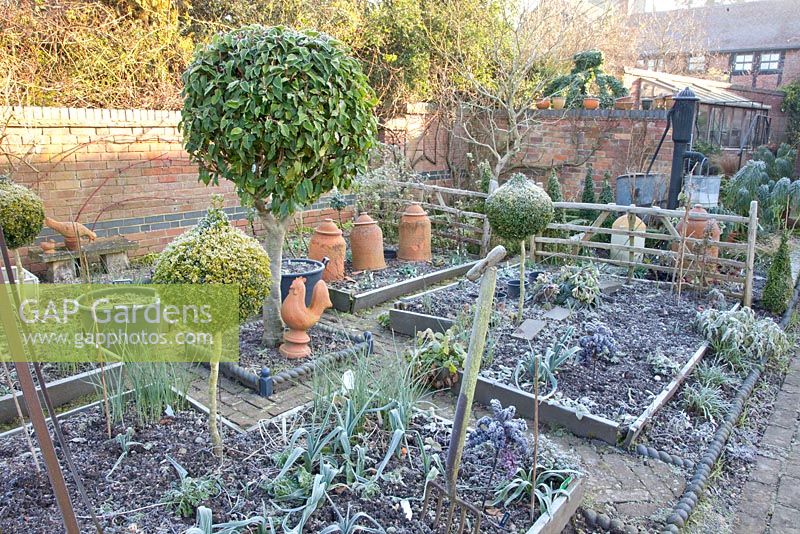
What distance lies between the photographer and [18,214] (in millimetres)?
3744

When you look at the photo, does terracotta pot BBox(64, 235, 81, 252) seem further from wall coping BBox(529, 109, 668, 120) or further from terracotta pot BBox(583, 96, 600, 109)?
terracotta pot BBox(583, 96, 600, 109)

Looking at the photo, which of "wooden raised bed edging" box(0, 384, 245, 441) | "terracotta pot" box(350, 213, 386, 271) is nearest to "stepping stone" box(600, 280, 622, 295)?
"terracotta pot" box(350, 213, 386, 271)

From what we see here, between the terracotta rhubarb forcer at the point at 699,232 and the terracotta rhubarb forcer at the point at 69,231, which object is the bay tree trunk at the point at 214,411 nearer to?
the terracotta rhubarb forcer at the point at 69,231

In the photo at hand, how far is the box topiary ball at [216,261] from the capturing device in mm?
2592

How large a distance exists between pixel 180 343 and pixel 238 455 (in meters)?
1.61

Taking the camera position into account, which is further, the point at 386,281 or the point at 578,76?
the point at 578,76

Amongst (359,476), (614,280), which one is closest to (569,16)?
(614,280)

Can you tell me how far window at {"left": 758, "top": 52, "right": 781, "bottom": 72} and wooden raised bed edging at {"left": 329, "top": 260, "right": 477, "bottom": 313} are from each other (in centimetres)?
2031

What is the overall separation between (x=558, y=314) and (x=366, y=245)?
8.10ft

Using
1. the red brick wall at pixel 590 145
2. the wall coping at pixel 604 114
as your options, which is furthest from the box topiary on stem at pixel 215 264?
the wall coping at pixel 604 114

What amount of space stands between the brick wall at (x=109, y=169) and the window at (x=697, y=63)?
18.7m

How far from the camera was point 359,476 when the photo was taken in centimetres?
256

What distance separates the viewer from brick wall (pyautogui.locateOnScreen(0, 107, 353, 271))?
18.8 ft

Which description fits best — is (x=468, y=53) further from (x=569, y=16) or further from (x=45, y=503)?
(x=45, y=503)
